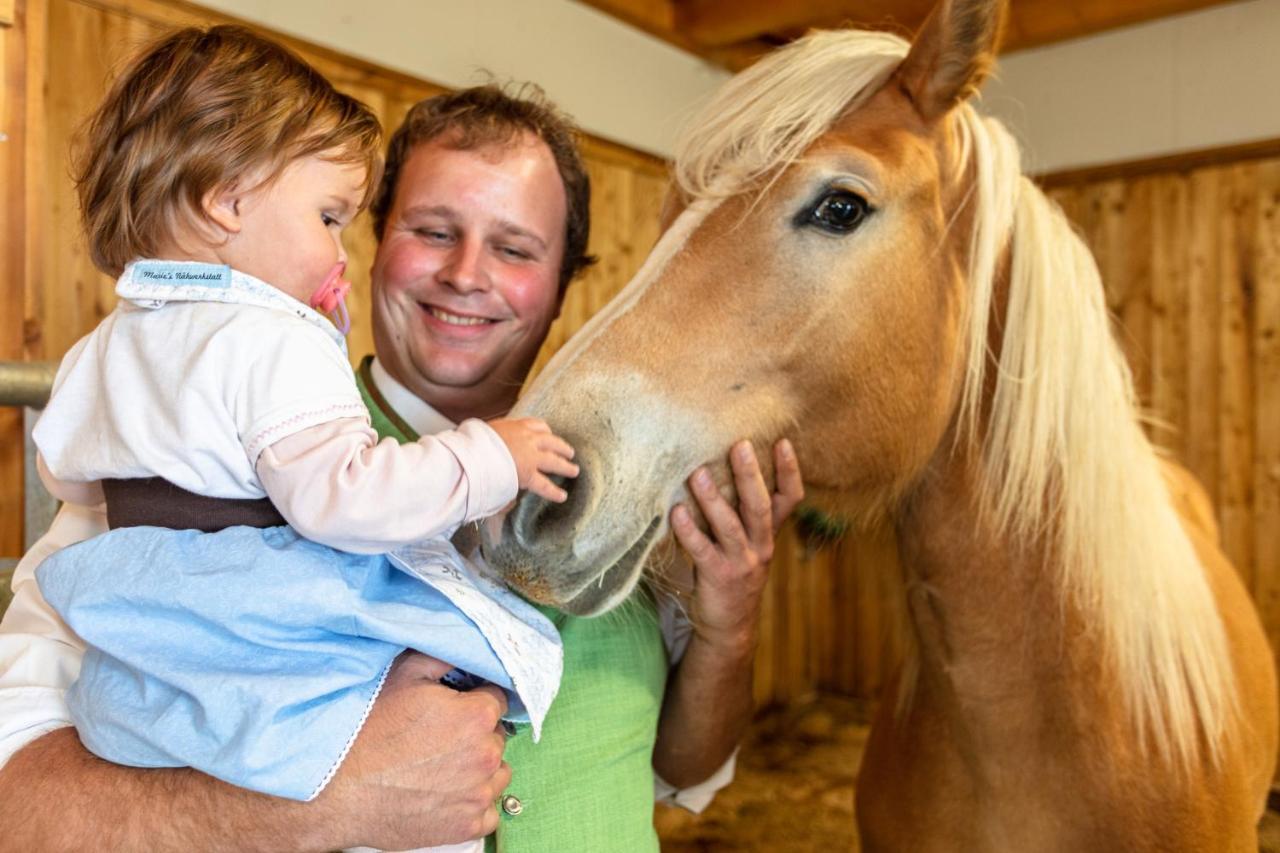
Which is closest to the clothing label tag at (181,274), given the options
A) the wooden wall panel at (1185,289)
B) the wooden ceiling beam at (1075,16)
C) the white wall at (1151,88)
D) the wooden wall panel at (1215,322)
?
the wooden wall panel at (1185,289)

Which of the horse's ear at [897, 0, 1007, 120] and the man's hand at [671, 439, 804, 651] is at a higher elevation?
the horse's ear at [897, 0, 1007, 120]

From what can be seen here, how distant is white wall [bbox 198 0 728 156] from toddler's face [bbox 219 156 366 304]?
1617 millimetres

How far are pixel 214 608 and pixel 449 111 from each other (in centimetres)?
82

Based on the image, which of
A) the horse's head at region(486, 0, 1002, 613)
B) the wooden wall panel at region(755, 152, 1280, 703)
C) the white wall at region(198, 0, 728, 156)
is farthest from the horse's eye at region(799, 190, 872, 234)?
the wooden wall panel at region(755, 152, 1280, 703)

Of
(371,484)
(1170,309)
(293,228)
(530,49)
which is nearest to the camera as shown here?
(371,484)

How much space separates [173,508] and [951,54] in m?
0.96

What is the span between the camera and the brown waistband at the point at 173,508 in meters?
0.78

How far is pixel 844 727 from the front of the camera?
422cm

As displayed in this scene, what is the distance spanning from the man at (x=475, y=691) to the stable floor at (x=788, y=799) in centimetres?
219

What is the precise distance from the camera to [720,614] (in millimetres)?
1053

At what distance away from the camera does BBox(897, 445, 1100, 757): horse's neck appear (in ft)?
3.62

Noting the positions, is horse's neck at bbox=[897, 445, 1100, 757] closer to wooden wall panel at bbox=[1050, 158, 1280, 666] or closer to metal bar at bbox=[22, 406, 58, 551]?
metal bar at bbox=[22, 406, 58, 551]

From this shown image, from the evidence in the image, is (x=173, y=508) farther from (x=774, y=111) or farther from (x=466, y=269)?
(x=774, y=111)

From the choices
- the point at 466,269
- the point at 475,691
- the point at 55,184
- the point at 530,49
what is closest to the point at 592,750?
the point at 475,691
